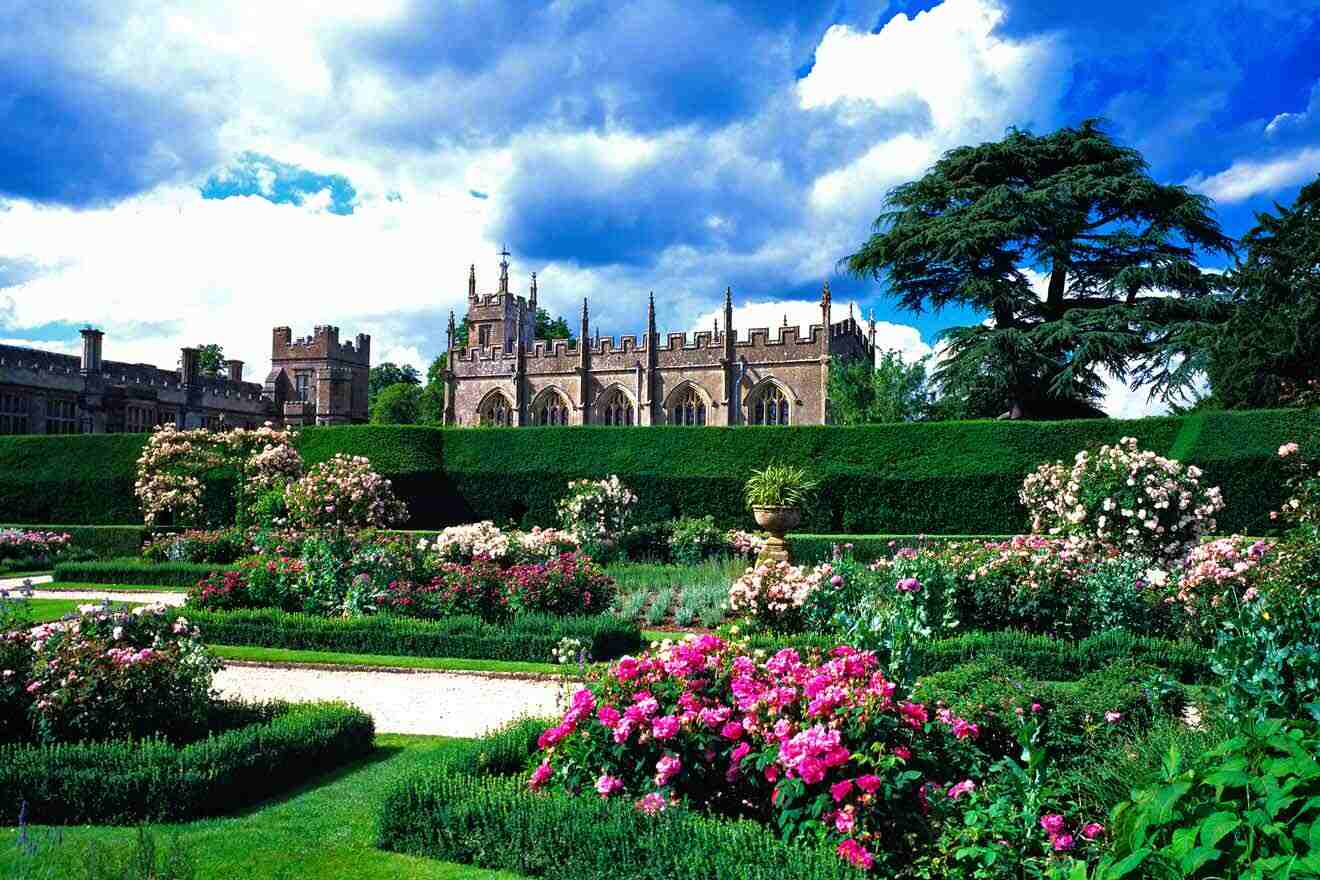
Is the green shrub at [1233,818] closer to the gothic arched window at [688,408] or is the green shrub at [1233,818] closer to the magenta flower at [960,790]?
the magenta flower at [960,790]

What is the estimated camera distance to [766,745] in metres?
4.11

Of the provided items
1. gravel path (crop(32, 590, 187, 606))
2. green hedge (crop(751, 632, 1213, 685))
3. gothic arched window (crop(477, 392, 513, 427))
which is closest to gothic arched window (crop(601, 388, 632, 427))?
gothic arched window (crop(477, 392, 513, 427))

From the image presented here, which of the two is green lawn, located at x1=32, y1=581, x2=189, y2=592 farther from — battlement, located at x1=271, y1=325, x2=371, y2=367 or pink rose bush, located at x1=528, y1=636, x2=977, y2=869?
battlement, located at x1=271, y1=325, x2=371, y2=367

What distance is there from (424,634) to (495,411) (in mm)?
30931

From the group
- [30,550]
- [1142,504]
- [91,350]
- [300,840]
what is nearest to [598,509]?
[1142,504]

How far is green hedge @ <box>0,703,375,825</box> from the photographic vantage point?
495cm

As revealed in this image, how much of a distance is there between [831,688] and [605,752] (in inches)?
46.1

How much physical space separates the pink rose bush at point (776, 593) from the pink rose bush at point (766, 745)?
17.2 ft

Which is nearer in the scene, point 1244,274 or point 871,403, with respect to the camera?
point 1244,274

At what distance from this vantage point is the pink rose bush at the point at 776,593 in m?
10.1

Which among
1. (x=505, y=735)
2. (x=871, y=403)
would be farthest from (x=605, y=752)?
(x=871, y=403)

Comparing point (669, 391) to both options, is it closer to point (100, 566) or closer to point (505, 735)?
point (100, 566)

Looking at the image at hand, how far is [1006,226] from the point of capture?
2311cm

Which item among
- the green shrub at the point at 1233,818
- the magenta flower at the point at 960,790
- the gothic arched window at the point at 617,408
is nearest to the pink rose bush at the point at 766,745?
the magenta flower at the point at 960,790
